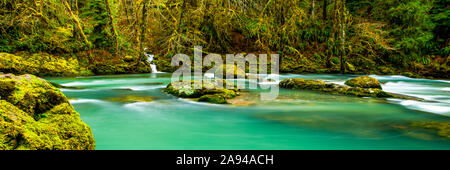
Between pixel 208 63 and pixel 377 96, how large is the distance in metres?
11.9

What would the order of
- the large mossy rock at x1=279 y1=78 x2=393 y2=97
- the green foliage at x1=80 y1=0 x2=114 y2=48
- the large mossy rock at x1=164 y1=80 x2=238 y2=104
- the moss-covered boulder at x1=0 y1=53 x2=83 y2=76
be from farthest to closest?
the green foliage at x1=80 y1=0 x2=114 y2=48
the moss-covered boulder at x1=0 y1=53 x2=83 y2=76
the large mossy rock at x1=279 y1=78 x2=393 y2=97
the large mossy rock at x1=164 y1=80 x2=238 y2=104

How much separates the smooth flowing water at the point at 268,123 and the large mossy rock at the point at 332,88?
0.58 m

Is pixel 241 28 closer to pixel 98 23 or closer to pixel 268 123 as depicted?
pixel 98 23

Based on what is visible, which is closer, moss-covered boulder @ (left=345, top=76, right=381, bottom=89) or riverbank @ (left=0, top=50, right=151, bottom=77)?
moss-covered boulder @ (left=345, top=76, right=381, bottom=89)

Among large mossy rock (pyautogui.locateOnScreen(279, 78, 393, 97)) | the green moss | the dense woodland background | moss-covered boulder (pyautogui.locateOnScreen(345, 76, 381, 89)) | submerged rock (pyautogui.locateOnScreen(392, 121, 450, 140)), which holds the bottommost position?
submerged rock (pyautogui.locateOnScreen(392, 121, 450, 140))

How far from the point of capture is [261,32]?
1812 centimetres

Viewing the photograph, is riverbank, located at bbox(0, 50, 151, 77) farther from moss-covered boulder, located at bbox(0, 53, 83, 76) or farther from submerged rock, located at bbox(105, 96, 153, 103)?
submerged rock, located at bbox(105, 96, 153, 103)

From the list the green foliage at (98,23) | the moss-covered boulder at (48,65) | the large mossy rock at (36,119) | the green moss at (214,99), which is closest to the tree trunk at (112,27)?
the green foliage at (98,23)

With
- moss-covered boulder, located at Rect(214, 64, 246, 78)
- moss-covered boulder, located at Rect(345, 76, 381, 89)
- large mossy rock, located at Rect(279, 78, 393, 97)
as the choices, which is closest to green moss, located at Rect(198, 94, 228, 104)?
large mossy rock, located at Rect(279, 78, 393, 97)

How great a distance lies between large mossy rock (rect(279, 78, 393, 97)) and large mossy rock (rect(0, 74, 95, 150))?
7.24 meters

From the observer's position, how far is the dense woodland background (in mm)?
14961

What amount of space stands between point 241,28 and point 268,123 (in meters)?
15.7

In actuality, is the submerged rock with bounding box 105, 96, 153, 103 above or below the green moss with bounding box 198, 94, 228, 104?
below

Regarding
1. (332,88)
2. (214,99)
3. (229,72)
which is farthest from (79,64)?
(332,88)
